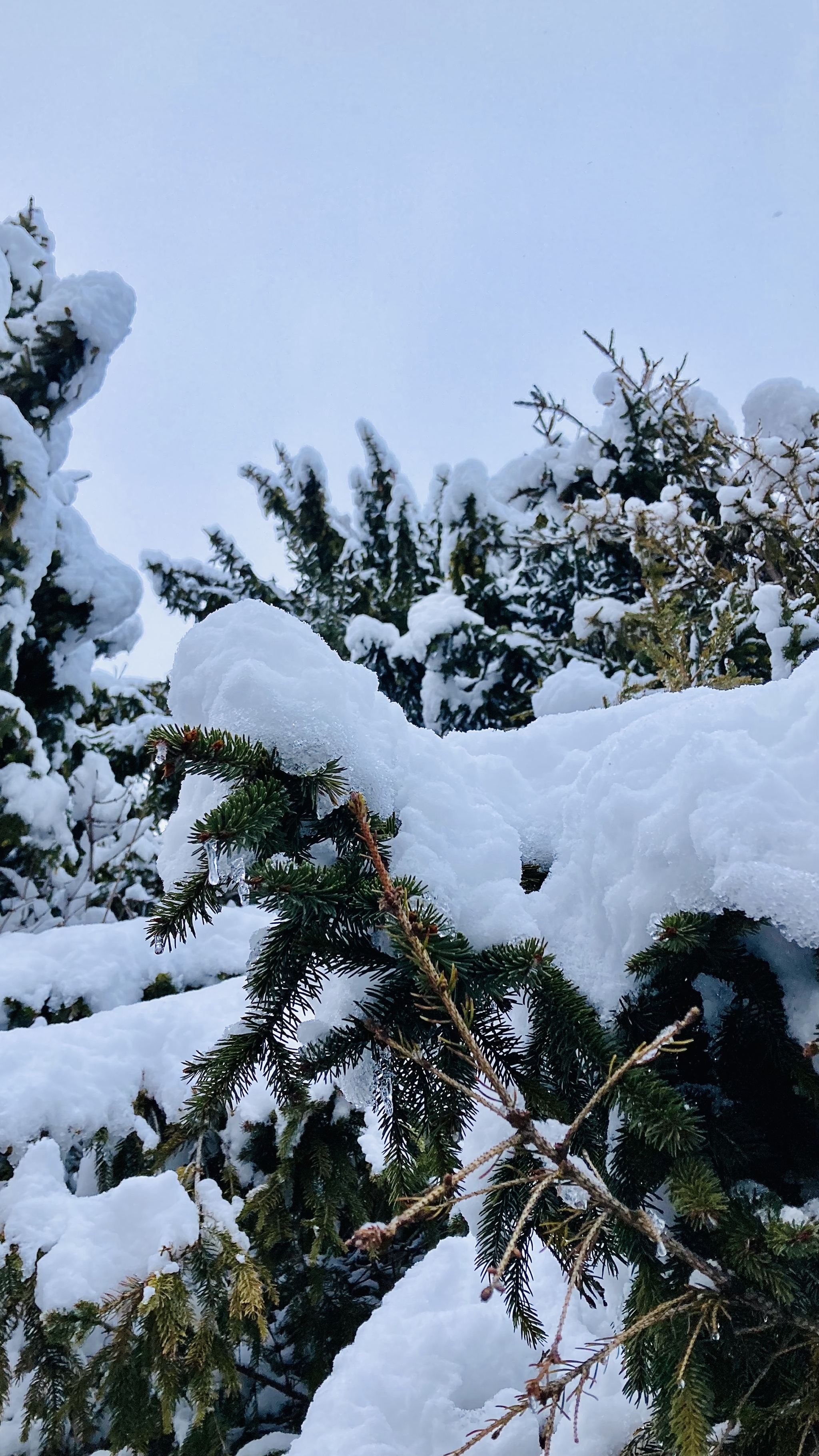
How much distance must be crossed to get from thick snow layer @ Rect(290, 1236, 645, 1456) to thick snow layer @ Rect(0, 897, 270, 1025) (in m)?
1.53

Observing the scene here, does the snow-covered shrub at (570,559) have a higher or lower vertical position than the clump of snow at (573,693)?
higher

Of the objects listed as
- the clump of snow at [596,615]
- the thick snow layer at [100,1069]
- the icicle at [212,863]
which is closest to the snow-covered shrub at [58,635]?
the thick snow layer at [100,1069]

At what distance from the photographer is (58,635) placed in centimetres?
587

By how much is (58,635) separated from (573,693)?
158 inches

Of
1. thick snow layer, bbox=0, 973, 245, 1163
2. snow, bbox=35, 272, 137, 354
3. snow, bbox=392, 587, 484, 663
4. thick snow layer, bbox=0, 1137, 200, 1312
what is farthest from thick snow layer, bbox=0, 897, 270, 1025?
snow, bbox=35, 272, 137, 354

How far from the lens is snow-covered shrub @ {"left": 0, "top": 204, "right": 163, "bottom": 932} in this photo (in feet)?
16.2

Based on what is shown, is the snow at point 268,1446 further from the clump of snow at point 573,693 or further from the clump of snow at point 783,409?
the clump of snow at point 783,409

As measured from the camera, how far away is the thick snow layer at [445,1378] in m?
1.59

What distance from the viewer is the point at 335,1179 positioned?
179cm

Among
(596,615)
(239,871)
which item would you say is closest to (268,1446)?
(239,871)

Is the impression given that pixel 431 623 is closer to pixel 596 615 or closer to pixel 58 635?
pixel 596 615

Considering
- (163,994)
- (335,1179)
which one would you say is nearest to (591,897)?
(335,1179)

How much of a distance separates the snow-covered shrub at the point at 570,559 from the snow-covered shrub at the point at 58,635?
1894 millimetres

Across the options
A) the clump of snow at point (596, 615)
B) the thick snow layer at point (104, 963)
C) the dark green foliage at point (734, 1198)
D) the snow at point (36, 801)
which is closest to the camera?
the dark green foliage at point (734, 1198)
